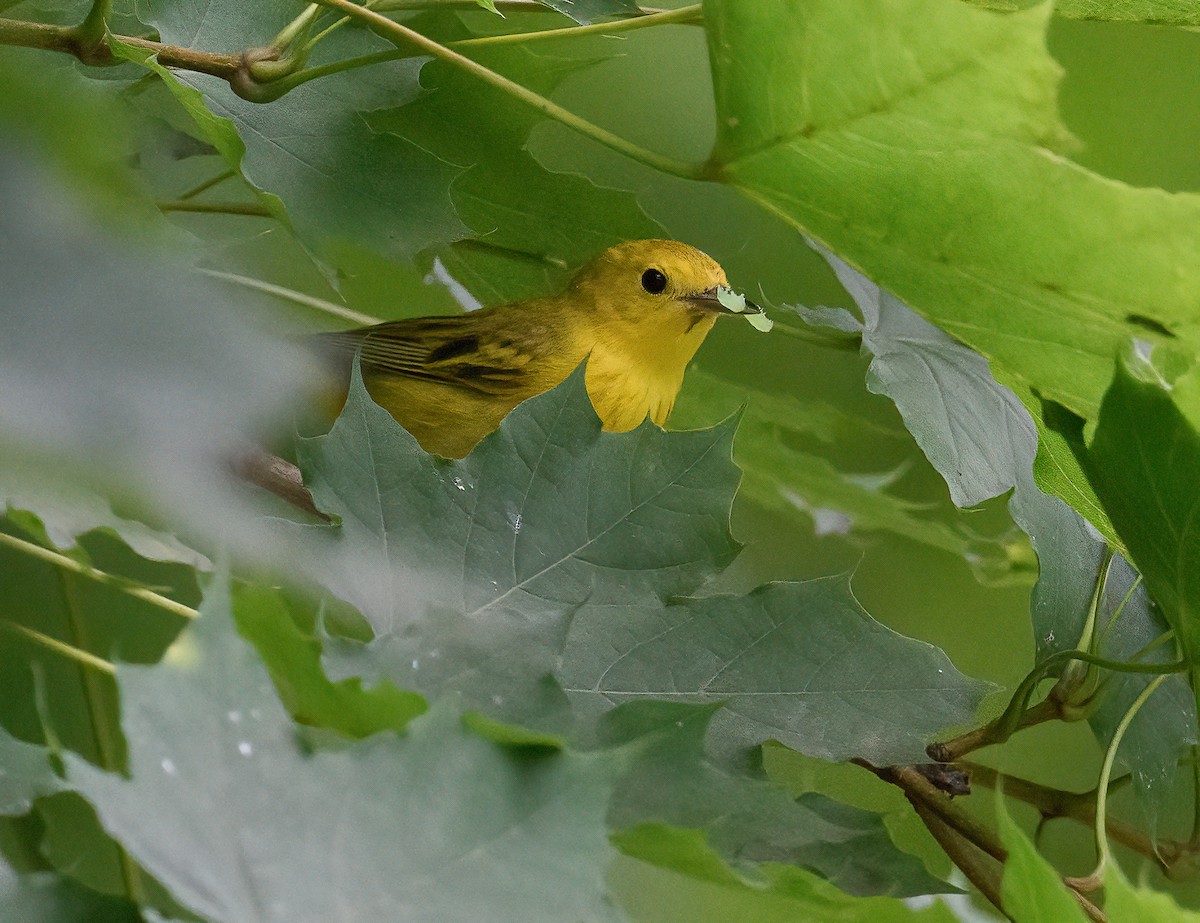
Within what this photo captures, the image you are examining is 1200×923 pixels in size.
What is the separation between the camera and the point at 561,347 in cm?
109

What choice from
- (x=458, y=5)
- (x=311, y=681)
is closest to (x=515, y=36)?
(x=458, y=5)

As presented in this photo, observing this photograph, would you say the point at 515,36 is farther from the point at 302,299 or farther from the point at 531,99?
the point at 302,299

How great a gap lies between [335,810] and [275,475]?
368mm

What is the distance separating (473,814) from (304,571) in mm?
217

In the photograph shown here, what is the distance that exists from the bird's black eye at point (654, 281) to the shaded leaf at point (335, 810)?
81 centimetres

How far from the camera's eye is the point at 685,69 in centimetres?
144

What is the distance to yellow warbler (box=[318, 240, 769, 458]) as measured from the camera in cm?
102

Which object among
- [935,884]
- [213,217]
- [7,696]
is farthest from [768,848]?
[213,217]

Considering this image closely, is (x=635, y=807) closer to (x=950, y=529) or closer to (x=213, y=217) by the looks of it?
(x=213, y=217)

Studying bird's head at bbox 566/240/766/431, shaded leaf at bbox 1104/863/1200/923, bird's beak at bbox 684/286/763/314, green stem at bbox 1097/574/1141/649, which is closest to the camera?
shaded leaf at bbox 1104/863/1200/923

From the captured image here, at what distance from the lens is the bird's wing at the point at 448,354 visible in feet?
3.37

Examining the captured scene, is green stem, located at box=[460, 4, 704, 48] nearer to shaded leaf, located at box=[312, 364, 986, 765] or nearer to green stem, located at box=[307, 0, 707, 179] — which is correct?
green stem, located at box=[307, 0, 707, 179]

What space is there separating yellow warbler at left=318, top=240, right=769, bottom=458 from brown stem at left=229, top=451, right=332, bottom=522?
0.88 ft

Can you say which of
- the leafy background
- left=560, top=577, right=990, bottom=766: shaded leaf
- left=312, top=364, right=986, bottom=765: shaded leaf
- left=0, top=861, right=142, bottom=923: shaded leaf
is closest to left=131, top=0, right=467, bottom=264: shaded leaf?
the leafy background
